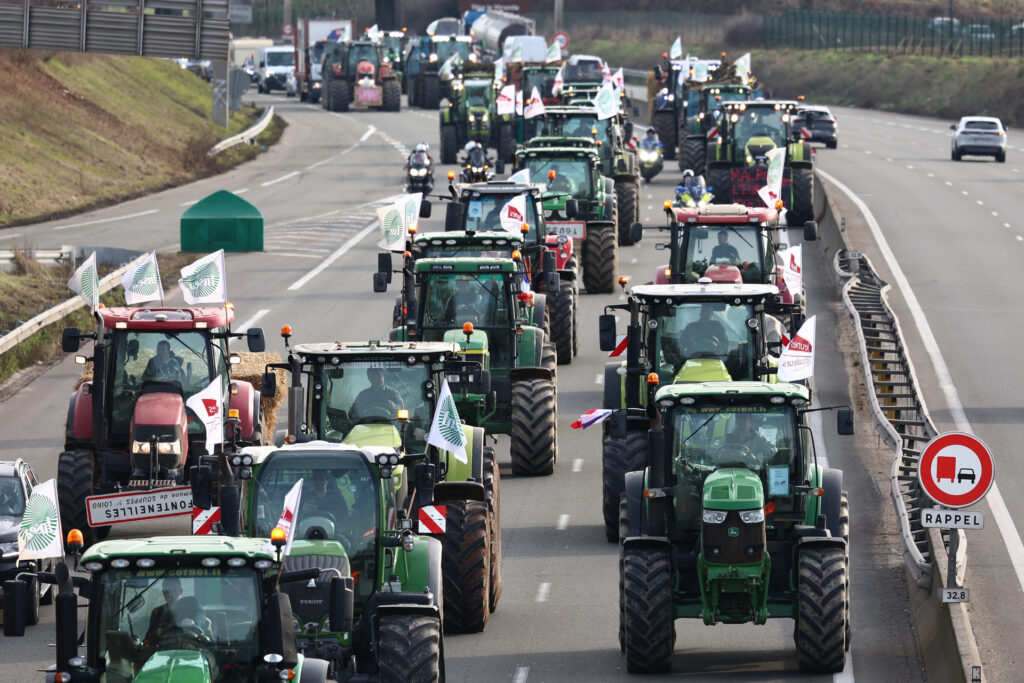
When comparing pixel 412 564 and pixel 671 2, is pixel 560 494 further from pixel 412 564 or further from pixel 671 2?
pixel 671 2

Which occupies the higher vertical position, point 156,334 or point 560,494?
point 156,334

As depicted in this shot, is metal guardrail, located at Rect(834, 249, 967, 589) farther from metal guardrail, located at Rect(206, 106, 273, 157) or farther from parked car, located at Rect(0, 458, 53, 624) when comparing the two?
metal guardrail, located at Rect(206, 106, 273, 157)

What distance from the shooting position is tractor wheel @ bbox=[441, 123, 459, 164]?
6184 centimetres

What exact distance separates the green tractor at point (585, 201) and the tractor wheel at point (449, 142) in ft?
75.7

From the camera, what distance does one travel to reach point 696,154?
5256 centimetres

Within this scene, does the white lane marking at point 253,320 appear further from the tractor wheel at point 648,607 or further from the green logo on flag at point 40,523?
the green logo on flag at point 40,523

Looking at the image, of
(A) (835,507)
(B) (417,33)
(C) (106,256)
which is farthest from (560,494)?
(B) (417,33)

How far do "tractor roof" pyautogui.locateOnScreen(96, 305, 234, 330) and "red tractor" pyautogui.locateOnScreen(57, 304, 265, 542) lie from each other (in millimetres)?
11

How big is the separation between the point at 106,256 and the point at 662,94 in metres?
28.4

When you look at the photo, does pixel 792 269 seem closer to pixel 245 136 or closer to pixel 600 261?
pixel 600 261

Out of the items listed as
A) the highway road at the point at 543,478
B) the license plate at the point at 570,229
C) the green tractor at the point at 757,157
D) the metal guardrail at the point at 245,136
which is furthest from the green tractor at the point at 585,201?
the metal guardrail at the point at 245,136

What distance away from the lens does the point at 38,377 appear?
31.3 meters

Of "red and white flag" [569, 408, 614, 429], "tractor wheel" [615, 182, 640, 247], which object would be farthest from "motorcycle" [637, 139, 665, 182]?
"red and white flag" [569, 408, 614, 429]

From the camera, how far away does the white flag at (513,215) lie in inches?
1182
